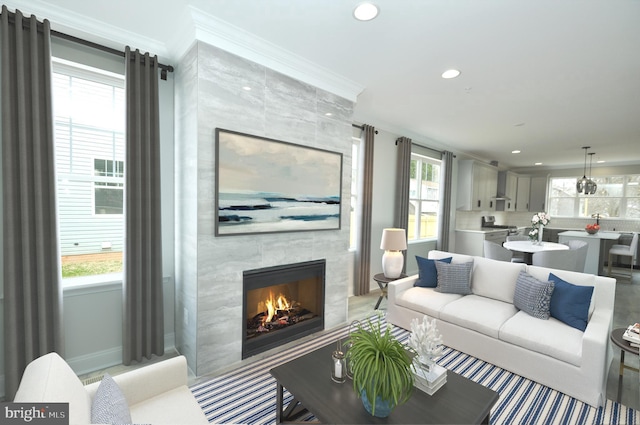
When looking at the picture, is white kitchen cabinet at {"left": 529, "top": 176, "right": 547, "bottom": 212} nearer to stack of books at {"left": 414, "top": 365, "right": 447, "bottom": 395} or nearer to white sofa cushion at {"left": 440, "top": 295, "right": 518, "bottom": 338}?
white sofa cushion at {"left": 440, "top": 295, "right": 518, "bottom": 338}

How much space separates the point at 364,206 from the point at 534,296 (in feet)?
7.85

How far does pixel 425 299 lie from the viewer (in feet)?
10.5

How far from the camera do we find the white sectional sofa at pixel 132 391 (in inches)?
41.9

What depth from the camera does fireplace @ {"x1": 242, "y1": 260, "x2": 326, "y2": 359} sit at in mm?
2713

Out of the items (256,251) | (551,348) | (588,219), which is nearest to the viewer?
(551,348)

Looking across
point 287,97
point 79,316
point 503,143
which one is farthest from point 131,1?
point 503,143

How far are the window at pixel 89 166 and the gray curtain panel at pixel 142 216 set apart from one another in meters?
0.21

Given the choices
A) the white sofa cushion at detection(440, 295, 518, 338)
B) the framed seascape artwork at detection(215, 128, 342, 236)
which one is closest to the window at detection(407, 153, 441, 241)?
the white sofa cushion at detection(440, 295, 518, 338)

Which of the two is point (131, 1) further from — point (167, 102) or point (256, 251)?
point (256, 251)

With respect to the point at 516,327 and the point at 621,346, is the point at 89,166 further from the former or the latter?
the point at 621,346

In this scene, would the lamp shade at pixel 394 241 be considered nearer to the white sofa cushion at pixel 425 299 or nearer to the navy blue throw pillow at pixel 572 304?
the white sofa cushion at pixel 425 299

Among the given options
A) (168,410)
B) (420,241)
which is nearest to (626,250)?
(420,241)

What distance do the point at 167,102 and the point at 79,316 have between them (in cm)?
198

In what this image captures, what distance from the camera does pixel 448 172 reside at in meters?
6.20
